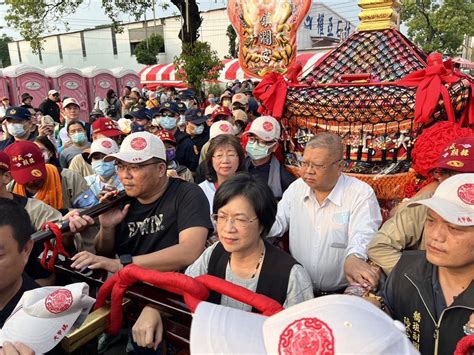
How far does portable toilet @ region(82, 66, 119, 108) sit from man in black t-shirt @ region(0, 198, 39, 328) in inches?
601

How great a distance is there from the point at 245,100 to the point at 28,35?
37.7 feet

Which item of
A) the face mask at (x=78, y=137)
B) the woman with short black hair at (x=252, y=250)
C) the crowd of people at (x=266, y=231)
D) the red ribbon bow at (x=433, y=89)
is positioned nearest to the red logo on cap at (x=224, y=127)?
the crowd of people at (x=266, y=231)

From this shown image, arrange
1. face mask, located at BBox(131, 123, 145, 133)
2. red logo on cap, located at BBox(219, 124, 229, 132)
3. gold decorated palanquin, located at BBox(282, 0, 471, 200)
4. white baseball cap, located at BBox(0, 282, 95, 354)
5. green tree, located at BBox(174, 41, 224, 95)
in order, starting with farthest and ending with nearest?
green tree, located at BBox(174, 41, 224, 95), face mask, located at BBox(131, 123, 145, 133), red logo on cap, located at BBox(219, 124, 229, 132), gold decorated palanquin, located at BBox(282, 0, 471, 200), white baseball cap, located at BBox(0, 282, 95, 354)

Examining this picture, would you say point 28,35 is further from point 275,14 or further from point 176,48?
point 176,48

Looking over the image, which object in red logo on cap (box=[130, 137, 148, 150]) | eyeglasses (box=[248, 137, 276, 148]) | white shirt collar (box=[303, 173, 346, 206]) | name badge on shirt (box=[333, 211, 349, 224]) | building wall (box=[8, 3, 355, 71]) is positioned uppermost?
building wall (box=[8, 3, 355, 71])

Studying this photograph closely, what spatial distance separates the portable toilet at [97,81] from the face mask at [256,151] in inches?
545

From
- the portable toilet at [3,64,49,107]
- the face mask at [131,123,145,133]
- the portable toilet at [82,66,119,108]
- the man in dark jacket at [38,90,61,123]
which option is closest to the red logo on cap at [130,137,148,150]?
the face mask at [131,123,145,133]

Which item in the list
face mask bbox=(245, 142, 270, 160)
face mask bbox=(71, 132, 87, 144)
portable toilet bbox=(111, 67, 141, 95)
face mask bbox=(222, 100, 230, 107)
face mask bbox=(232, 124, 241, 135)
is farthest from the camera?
portable toilet bbox=(111, 67, 141, 95)

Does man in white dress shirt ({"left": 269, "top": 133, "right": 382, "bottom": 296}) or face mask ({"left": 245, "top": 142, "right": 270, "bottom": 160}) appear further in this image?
face mask ({"left": 245, "top": 142, "right": 270, "bottom": 160})

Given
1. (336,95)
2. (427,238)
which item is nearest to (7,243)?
(427,238)

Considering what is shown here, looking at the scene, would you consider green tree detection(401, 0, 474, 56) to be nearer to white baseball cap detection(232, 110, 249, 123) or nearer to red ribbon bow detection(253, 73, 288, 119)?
white baseball cap detection(232, 110, 249, 123)

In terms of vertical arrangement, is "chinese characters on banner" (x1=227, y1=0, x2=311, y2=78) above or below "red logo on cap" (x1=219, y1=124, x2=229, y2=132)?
above

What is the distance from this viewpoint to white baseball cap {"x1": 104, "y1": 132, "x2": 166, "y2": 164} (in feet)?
6.38

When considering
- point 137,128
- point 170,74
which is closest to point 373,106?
point 137,128
